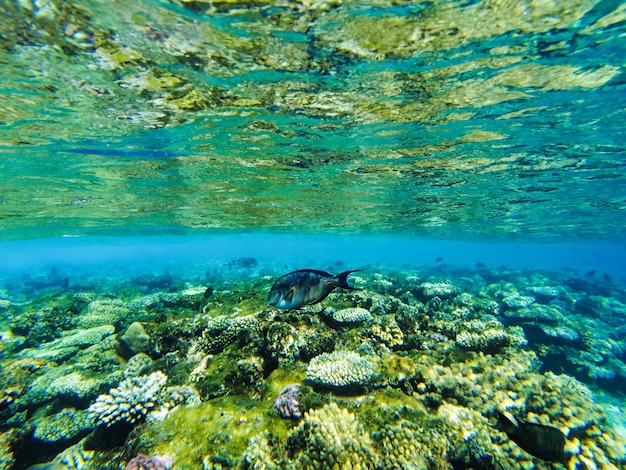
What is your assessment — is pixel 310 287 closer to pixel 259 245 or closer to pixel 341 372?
pixel 341 372

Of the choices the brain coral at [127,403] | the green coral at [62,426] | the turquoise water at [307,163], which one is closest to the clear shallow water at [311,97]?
the turquoise water at [307,163]

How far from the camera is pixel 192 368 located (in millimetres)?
6219

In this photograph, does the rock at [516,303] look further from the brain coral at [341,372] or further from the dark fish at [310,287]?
the dark fish at [310,287]

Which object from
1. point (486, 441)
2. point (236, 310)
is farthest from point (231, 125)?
point (486, 441)

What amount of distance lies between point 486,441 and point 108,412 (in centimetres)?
595

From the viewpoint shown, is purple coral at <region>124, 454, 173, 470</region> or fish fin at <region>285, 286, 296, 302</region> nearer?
fish fin at <region>285, 286, 296, 302</region>

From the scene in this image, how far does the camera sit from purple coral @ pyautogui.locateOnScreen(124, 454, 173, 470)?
367 centimetres

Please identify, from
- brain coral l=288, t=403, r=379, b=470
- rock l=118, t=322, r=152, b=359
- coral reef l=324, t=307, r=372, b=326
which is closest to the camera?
brain coral l=288, t=403, r=379, b=470

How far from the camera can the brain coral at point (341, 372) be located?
16.3ft

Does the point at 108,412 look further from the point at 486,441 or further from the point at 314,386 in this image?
the point at 486,441

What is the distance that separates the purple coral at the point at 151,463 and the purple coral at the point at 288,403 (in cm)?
158

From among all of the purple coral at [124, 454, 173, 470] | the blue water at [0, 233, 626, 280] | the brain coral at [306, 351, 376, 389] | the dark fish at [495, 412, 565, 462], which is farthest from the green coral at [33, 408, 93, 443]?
the blue water at [0, 233, 626, 280]

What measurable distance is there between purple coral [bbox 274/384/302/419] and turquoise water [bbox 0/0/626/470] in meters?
0.12

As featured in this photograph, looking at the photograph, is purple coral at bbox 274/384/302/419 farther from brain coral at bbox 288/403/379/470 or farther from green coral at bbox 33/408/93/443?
green coral at bbox 33/408/93/443
